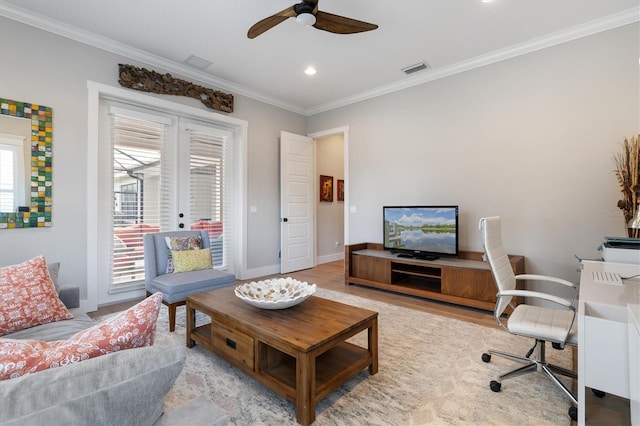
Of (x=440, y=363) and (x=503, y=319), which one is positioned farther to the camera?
(x=503, y=319)

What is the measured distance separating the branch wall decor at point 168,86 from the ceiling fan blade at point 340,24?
2289 millimetres

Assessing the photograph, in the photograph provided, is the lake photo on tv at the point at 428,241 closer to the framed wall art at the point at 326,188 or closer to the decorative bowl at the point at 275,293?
the decorative bowl at the point at 275,293

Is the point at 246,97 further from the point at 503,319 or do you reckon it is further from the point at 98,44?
the point at 503,319

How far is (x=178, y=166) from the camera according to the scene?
13.3 ft

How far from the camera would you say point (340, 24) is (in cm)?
244

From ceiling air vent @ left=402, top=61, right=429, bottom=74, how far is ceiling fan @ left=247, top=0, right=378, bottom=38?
1.66m

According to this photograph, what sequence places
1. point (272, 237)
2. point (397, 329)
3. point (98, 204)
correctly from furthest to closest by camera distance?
1. point (272, 237)
2. point (98, 204)
3. point (397, 329)

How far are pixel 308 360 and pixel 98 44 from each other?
3.88 metres

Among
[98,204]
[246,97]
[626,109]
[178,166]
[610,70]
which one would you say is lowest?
[98,204]

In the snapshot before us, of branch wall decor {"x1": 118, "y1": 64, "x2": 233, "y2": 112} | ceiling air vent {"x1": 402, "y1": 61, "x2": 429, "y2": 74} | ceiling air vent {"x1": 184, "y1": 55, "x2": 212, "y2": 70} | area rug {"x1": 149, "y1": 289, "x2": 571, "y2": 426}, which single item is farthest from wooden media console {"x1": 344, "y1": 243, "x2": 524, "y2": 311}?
ceiling air vent {"x1": 184, "y1": 55, "x2": 212, "y2": 70}

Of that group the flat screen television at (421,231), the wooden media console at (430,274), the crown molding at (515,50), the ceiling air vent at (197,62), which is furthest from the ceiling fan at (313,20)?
the wooden media console at (430,274)

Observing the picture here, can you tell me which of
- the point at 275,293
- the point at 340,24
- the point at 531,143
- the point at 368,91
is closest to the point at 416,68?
the point at 368,91

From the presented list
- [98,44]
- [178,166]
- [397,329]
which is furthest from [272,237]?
[98,44]

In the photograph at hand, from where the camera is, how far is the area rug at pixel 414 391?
164 centimetres
